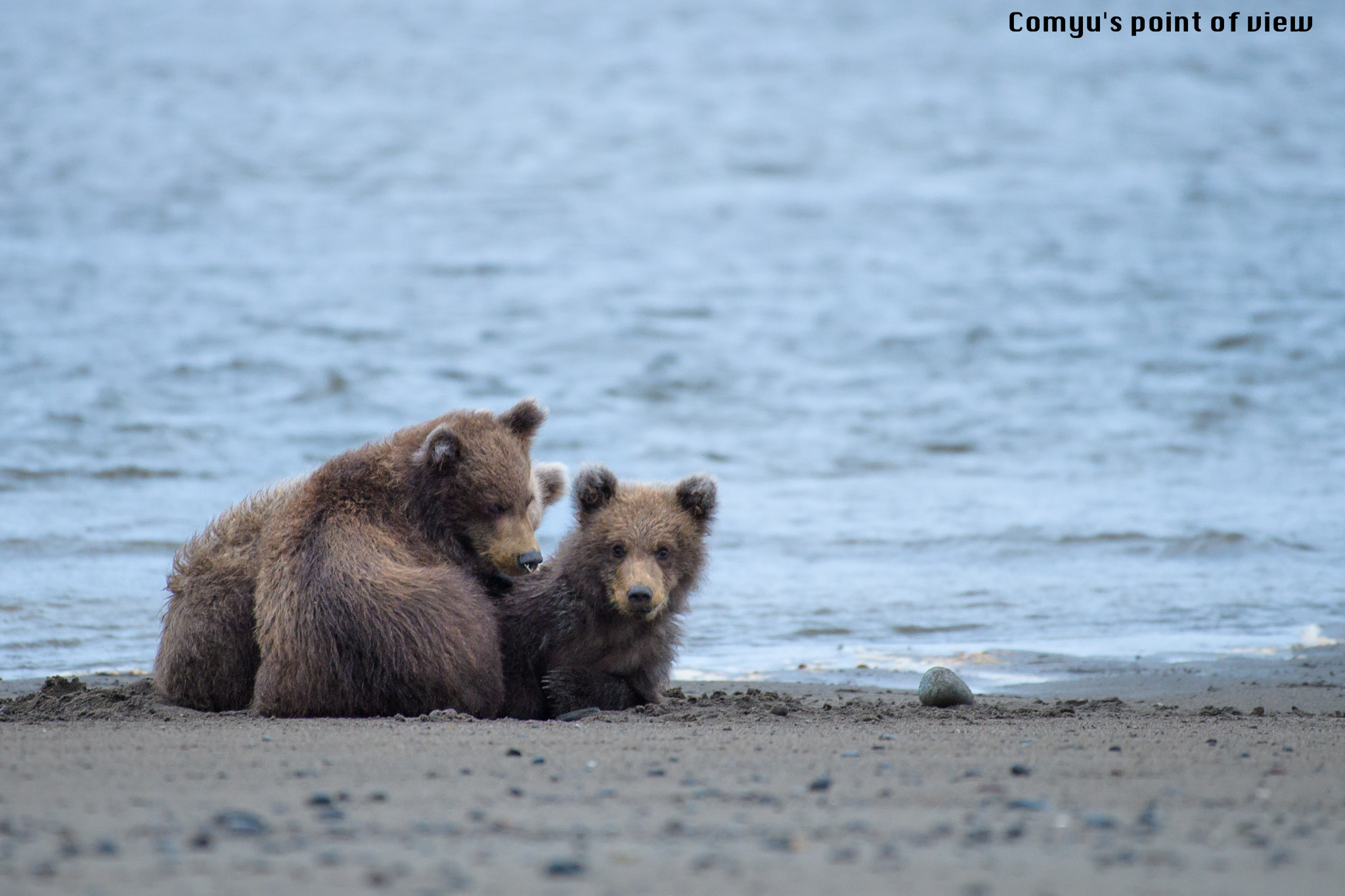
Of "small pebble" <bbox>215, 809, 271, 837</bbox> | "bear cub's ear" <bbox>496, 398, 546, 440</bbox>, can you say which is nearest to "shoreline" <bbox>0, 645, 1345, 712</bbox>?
"bear cub's ear" <bbox>496, 398, 546, 440</bbox>

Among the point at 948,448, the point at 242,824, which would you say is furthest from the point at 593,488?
the point at 948,448

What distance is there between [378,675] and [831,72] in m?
39.4

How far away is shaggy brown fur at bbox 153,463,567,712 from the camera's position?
623 cm

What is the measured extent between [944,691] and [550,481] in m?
2.35

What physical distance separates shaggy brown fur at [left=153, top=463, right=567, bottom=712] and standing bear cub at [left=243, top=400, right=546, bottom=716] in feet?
0.51

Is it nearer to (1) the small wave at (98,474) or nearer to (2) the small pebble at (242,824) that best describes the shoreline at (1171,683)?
(2) the small pebble at (242,824)

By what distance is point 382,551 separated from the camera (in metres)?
6.10

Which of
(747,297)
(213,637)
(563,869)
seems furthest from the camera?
(747,297)

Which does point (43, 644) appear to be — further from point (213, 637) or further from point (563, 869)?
point (563, 869)

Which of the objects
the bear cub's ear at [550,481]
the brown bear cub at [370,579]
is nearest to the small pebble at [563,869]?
the brown bear cub at [370,579]

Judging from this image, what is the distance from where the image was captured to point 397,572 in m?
5.98

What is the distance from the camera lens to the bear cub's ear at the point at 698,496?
6848 millimetres

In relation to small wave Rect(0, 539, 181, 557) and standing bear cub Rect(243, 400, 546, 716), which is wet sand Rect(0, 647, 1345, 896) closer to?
standing bear cub Rect(243, 400, 546, 716)

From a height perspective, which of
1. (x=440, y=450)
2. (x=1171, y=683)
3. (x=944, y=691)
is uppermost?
(x=440, y=450)
